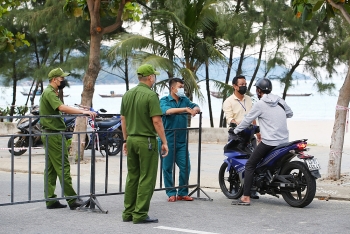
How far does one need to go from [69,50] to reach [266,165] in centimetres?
1751

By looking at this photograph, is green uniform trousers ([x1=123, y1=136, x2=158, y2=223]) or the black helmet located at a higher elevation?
the black helmet

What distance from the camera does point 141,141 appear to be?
28.6ft

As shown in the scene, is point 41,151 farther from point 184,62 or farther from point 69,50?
point 69,50

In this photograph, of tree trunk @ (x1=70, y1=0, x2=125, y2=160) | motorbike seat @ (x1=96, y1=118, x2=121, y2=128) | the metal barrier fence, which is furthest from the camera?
motorbike seat @ (x1=96, y1=118, x2=121, y2=128)

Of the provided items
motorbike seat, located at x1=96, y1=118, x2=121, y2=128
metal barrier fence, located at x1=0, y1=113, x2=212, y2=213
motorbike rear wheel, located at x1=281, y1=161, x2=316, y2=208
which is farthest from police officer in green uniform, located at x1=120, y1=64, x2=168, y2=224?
motorbike seat, located at x1=96, y1=118, x2=121, y2=128

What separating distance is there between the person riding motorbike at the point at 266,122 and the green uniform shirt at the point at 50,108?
2.40m

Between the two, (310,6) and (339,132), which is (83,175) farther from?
(310,6)

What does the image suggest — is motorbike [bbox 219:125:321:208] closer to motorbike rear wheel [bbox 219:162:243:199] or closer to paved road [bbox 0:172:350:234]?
motorbike rear wheel [bbox 219:162:243:199]

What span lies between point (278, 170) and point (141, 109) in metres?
2.40

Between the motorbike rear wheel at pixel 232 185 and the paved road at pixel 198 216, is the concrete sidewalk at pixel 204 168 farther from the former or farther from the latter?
the motorbike rear wheel at pixel 232 185

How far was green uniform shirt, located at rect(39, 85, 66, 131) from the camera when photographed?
9.67 meters

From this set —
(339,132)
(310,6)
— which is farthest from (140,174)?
(339,132)

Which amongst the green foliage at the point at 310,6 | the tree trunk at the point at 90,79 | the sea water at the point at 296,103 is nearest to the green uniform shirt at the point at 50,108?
the green foliage at the point at 310,6

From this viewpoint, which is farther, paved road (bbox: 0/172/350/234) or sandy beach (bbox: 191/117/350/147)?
sandy beach (bbox: 191/117/350/147)
